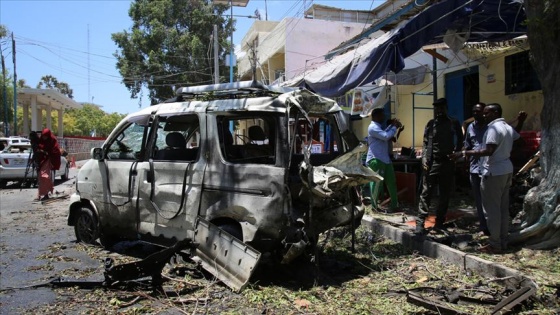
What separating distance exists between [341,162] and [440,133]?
193cm

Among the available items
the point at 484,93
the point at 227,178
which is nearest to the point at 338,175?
the point at 227,178

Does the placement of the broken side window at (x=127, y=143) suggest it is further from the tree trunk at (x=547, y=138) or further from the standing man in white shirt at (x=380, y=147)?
the tree trunk at (x=547, y=138)

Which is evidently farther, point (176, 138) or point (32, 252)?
point (32, 252)

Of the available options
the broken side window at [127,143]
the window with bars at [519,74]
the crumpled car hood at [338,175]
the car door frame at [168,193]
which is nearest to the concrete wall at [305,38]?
the window with bars at [519,74]

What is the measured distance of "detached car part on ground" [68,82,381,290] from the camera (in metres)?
4.25

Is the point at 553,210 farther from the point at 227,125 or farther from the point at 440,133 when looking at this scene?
the point at 227,125

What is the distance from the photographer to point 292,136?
173 inches

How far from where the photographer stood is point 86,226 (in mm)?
6102

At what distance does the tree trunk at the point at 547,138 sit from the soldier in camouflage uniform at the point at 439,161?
1030mm

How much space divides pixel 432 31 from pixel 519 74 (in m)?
4.09

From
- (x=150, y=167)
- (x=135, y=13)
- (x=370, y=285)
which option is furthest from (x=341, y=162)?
(x=135, y=13)

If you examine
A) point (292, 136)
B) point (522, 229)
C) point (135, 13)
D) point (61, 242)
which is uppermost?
point (135, 13)

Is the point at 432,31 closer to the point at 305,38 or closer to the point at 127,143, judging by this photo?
the point at 127,143

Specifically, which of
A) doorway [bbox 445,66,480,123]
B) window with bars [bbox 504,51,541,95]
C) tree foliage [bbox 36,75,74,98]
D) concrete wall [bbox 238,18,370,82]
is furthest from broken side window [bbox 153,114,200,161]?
tree foliage [bbox 36,75,74,98]
